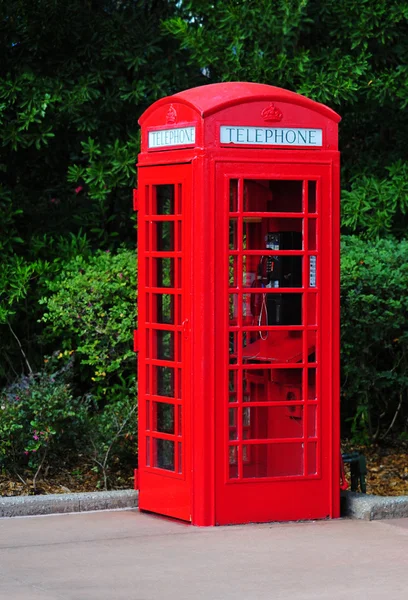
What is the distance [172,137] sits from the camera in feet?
24.5

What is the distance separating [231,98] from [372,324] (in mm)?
2810

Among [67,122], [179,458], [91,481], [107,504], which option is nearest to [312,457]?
[179,458]

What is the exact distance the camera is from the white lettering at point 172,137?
288 inches

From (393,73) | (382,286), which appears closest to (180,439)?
(382,286)

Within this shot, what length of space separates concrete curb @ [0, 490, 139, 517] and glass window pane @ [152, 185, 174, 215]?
1851 mm

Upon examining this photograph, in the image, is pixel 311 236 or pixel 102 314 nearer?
pixel 311 236

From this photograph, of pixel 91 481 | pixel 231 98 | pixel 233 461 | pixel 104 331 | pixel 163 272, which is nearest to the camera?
pixel 231 98

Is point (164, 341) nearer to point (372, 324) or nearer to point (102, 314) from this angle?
point (102, 314)

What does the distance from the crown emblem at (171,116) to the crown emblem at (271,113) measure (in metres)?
0.55

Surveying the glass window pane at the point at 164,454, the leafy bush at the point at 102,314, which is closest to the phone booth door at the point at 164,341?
the glass window pane at the point at 164,454

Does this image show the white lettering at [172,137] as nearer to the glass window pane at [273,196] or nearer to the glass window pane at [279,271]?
the glass window pane at [273,196]

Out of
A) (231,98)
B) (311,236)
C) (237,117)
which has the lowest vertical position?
(311,236)

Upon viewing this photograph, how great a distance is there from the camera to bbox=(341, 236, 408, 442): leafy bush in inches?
370

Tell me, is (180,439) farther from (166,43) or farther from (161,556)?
(166,43)
